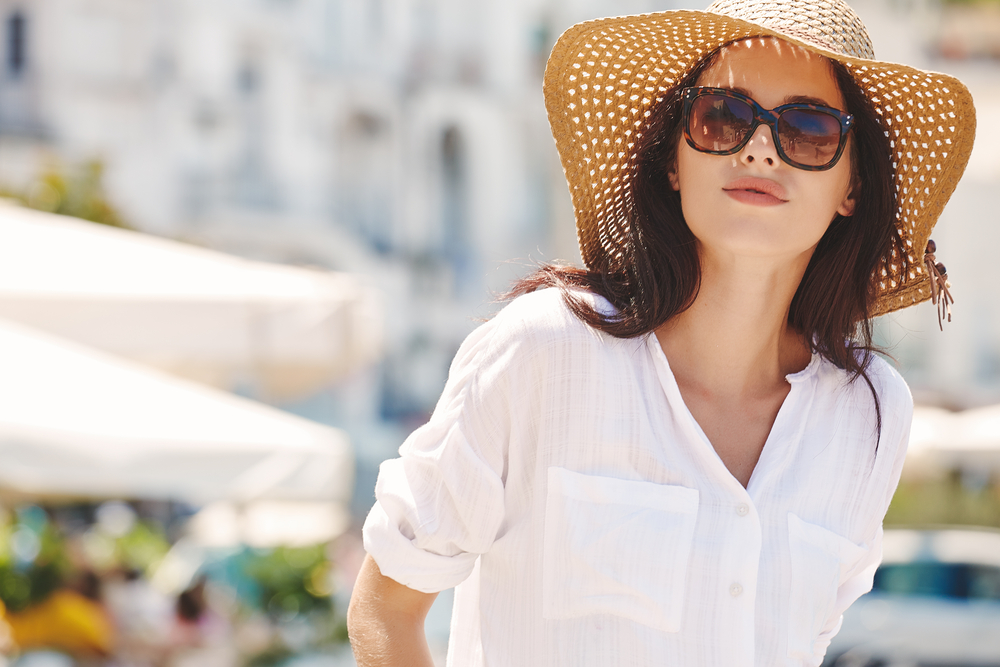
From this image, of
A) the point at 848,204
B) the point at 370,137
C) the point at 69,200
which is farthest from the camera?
the point at 370,137

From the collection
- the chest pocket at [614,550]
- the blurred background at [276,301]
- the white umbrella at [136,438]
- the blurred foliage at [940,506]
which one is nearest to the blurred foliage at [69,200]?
the blurred background at [276,301]

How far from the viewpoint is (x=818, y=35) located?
59.4 inches

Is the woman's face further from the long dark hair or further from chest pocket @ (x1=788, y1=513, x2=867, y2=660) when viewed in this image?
chest pocket @ (x1=788, y1=513, x2=867, y2=660)

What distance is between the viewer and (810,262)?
6.06 feet

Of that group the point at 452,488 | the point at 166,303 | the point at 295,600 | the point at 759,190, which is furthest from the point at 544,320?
the point at 295,600

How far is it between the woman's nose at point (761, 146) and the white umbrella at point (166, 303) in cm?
402

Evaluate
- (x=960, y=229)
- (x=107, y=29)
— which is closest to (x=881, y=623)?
(x=960, y=229)

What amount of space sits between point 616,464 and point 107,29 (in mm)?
22227

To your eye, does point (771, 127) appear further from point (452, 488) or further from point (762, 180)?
point (452, 488)

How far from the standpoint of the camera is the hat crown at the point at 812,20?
4.93 ft

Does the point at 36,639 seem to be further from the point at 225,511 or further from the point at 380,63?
the point at 380,63

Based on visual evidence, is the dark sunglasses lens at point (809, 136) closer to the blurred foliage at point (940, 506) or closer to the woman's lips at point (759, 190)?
the woman's lips at point (759, 190)

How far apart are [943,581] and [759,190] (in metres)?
7.37

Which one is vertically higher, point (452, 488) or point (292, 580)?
point (452, 488)
